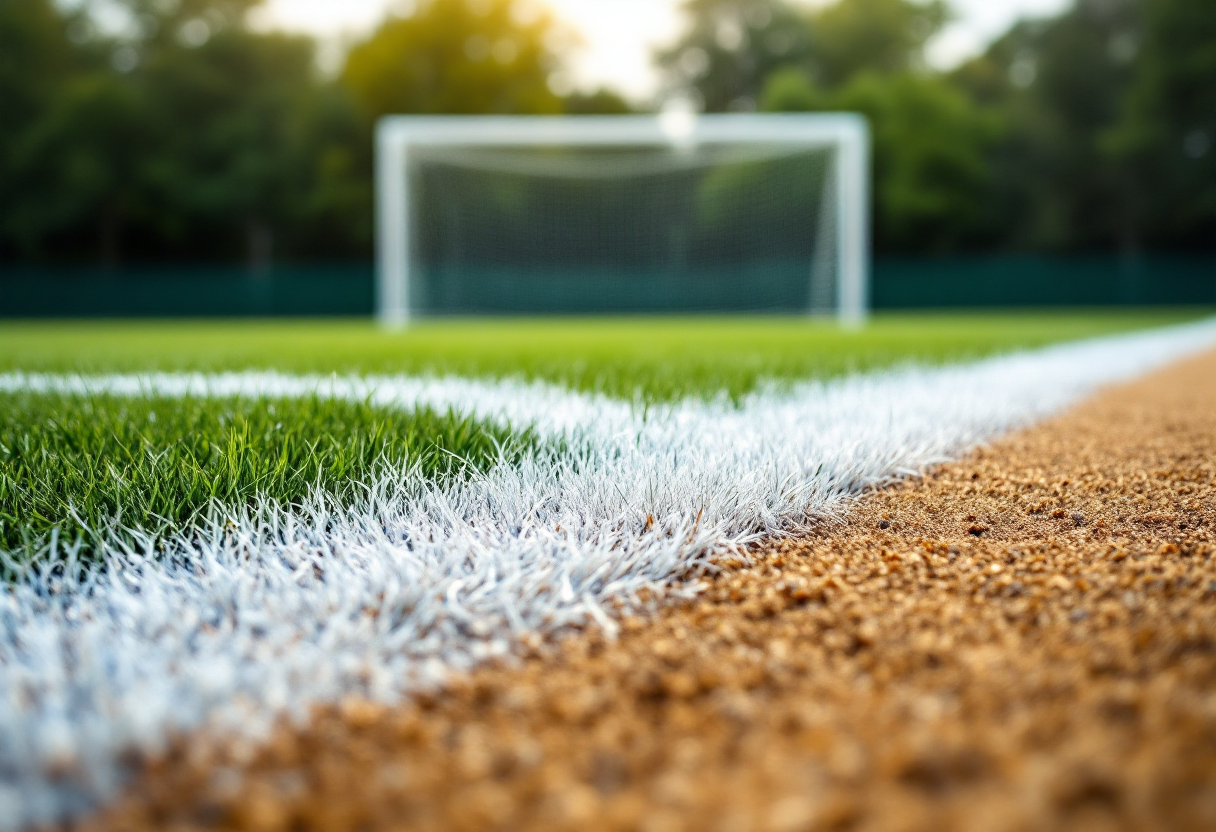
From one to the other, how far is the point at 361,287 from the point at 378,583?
20.8m

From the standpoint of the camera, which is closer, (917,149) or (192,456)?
(192,456)

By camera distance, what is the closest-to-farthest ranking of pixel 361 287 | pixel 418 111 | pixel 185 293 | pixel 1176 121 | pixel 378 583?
1. pixel 378 583
2. pixel 185 293
3. pixel 361 287
4. pixel 1176 121
5. pixel 418 111

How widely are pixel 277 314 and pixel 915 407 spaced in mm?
20306

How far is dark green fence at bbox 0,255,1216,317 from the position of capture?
20641 millimetres

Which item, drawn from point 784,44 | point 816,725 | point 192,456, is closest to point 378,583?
point 816,725

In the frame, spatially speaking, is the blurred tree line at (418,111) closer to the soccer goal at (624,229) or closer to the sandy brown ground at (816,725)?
the soccer goal at (624,229)

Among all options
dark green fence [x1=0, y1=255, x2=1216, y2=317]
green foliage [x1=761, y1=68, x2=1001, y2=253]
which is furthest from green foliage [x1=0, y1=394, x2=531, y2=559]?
green foliage [x1=761, y1=68, x2=1001, y2=253]

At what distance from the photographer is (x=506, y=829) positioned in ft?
2.54

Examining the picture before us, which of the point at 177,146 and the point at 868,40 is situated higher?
the point at 868,40

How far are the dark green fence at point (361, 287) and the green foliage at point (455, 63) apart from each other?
582cm

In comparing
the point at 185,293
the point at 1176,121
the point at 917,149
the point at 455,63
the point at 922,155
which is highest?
the point at 455,63

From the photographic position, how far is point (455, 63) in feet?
83.3

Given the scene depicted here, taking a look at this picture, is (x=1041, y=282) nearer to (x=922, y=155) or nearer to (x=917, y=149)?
(x=922, y=155)

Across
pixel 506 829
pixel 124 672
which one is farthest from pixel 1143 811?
pixel 124 672
